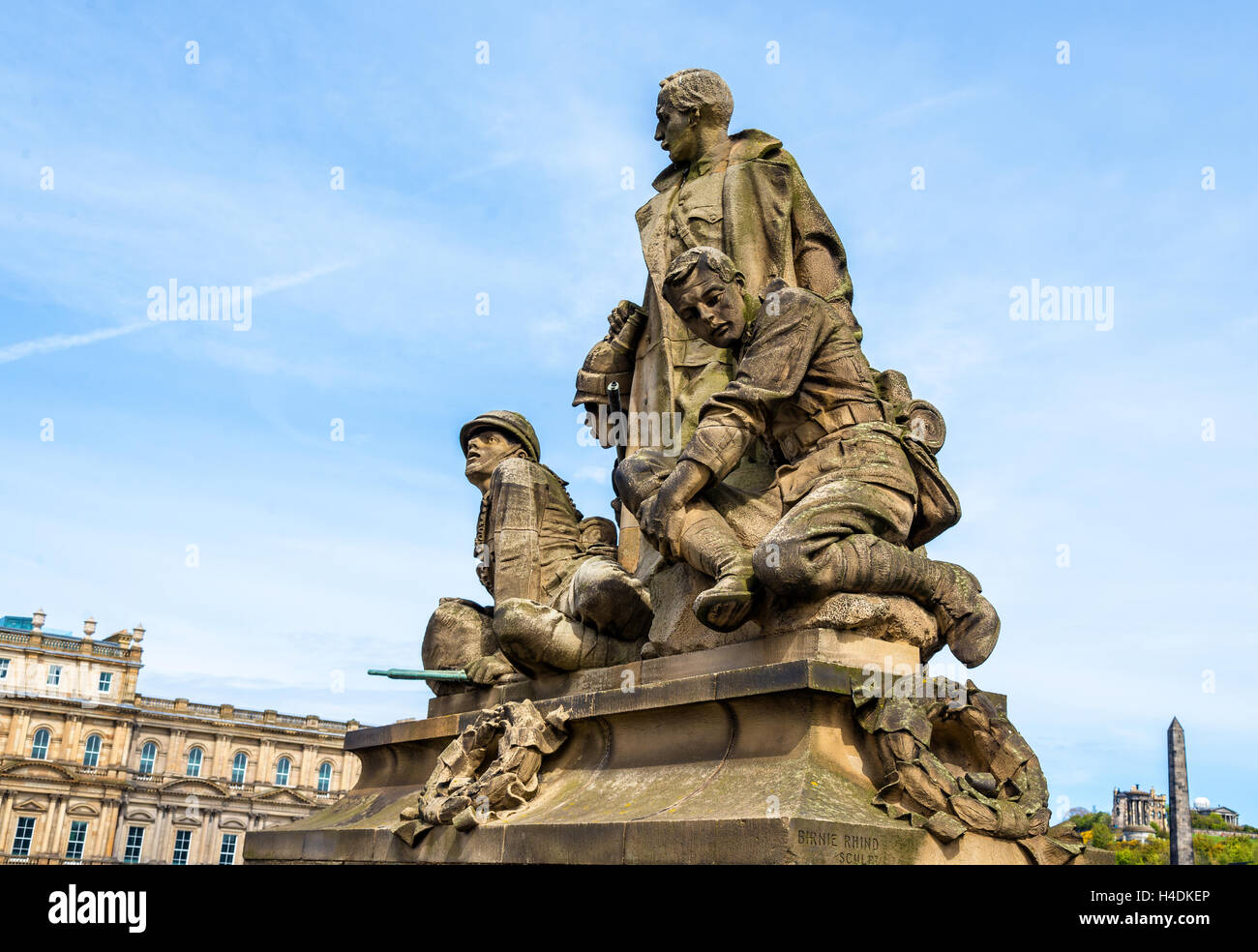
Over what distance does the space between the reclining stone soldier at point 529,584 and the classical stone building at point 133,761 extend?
65248mm

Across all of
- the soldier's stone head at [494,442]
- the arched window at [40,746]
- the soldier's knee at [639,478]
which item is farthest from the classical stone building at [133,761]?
the soldier's knee at [639,478]

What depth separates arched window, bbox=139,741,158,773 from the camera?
242 feet

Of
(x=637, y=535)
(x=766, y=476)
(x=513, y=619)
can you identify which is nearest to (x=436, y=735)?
(x=513, y=619)

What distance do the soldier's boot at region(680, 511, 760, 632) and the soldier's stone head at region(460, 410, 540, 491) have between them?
123 inches

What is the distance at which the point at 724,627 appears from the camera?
6.42m

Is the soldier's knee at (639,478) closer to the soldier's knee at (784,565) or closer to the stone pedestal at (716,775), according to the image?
the stone pedestal at (716,775)

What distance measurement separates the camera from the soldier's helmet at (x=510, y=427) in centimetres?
976

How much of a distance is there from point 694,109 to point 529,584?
3.86 meters

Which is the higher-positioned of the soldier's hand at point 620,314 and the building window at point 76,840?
the soldier's hand at point 620,314

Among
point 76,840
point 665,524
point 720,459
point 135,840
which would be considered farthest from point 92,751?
point 720,459

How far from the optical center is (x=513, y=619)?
7.77 meters

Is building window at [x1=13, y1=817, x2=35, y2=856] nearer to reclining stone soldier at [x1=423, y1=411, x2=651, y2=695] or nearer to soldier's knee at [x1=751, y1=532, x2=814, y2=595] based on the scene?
reclining stone soldier at [x1=423, y1=411, x2=651, y2=695]
